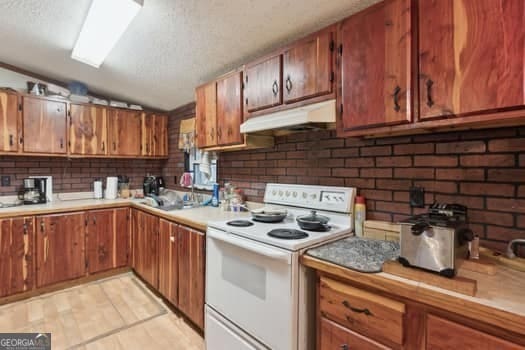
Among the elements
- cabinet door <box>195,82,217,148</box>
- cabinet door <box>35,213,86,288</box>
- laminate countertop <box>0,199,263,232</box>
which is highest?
cabinet door <box>195,82,217,148</box>

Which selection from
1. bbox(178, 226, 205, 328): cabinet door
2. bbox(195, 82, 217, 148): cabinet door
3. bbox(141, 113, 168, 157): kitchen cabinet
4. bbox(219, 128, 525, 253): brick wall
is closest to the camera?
bbox(219, 128, 525, 253): brick wall

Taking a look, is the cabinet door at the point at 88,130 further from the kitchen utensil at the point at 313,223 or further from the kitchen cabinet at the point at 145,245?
the kitchen utensil at the point at 313,223

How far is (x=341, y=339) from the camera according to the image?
3.67ft

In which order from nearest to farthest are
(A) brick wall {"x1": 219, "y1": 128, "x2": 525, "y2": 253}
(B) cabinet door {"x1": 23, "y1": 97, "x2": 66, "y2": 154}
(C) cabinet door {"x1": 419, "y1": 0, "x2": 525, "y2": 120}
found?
(C) cabinet door {"x1": 419, "y1": 0, "x2": 525, "y2": 120}, (A) brick wall {"x1": 219, "y1": 128, "x2": 525, "y2": 253}, (B) cabinet door {"x1": 23, "y1": 97, "x2": 66, "y2": 154}

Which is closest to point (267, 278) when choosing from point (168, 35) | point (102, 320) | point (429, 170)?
point (429, 170)

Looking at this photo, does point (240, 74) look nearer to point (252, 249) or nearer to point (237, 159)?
point (237, 159)

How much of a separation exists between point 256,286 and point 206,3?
5.69 ft

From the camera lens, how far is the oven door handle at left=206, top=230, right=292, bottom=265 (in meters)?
1.24

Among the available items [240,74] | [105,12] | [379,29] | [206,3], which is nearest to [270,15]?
[206,3]

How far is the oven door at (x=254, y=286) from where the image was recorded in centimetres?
123

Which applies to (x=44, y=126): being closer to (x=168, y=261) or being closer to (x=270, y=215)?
(x=168, y=261)

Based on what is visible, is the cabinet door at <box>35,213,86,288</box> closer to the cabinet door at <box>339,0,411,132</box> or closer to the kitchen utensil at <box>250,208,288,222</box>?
the kitchen utensil at <box>250,208,288,222</box>

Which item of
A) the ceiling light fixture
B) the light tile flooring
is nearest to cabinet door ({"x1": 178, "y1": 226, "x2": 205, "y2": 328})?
the light tile flooring

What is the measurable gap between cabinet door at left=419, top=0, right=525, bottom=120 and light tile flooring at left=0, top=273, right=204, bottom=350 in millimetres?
2204
